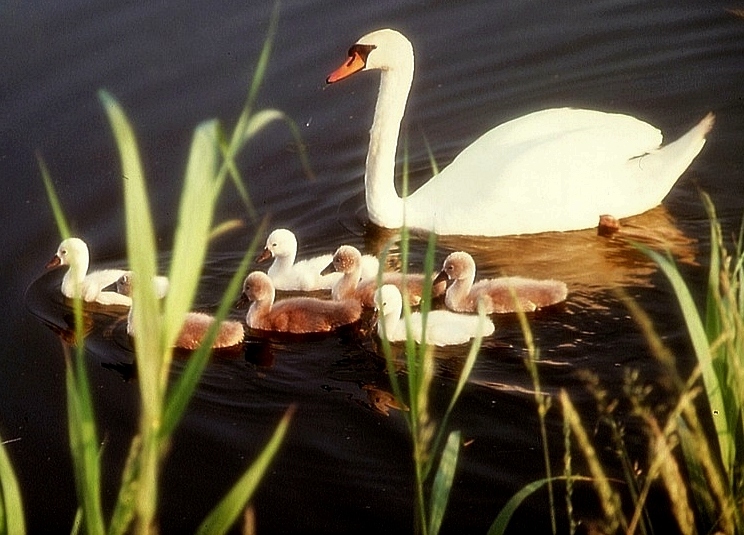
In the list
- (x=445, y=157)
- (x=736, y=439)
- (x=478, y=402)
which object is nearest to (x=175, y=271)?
(x=736, y=439)

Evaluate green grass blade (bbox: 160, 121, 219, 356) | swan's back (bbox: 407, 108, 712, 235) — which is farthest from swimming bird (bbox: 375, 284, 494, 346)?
green grass blade (bbox: 160, 121, 219, 356)

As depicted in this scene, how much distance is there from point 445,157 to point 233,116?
1.46 meters

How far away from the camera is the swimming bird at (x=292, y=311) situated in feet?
21.1

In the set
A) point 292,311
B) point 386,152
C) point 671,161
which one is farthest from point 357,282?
point 671,161

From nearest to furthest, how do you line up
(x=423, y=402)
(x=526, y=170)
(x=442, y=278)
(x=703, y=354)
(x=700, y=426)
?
(x=423, y=402), (x=703, y=354), (x=700, y=426), (x=442, y=278), (x=526, y=170)

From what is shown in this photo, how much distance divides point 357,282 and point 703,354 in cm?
342

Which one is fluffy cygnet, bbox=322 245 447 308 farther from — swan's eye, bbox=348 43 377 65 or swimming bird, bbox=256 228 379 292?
swan's eye, bbox=348 43 377 65

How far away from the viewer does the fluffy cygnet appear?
6609 mm

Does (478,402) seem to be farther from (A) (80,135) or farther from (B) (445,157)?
(A) (80,135)

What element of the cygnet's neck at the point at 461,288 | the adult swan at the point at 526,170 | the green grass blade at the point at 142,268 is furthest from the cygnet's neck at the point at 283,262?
the green grass blade at the point at 142,268

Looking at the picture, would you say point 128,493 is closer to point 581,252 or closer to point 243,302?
point 243,302

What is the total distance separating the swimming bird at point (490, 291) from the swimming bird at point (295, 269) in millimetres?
529

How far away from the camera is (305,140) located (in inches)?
336

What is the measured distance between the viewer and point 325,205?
7.96 meters
